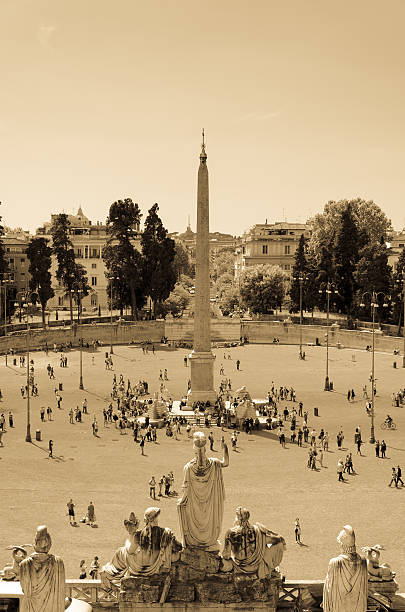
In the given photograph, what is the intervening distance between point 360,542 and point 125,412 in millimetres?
22722

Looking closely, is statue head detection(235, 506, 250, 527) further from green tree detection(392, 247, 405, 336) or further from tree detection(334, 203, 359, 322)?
tree detection(334, 203, 359, 322)

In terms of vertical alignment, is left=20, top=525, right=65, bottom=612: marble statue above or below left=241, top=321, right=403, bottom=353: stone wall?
above

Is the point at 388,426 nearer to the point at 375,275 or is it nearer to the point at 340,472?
the point at 340,472

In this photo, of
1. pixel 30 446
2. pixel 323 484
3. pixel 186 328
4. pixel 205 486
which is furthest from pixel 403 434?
pixel 186 328

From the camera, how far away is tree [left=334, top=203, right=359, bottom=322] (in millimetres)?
79562

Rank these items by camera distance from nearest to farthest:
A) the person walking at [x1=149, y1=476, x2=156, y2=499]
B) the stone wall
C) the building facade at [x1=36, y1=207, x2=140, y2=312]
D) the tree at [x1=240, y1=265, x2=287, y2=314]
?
1. the person walking at [x1=149, y1=476, x2=156, y2=499]
2. the stone wall
3. the tree at [x1=240, y1=265, x2=287, y2=314]
4. the building facade at [x1=36, y1=207, x2=140, y2=312]

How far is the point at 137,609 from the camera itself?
8.68 metres

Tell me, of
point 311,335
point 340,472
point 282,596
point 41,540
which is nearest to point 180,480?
point 340,472

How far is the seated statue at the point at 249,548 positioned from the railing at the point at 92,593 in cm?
152

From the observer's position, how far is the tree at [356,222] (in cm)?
8525

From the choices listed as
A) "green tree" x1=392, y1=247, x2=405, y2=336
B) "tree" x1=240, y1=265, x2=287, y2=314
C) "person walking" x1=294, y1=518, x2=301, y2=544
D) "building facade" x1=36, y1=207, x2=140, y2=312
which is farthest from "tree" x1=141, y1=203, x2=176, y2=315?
"person walking" x1=294, y1=518, x2=301, y2=544

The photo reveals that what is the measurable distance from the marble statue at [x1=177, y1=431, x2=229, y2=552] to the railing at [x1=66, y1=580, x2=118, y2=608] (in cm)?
118

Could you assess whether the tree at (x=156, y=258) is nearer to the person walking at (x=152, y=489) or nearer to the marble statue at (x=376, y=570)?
the person walking at (x=152, y=489)

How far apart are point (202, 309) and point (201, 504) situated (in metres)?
36.8
